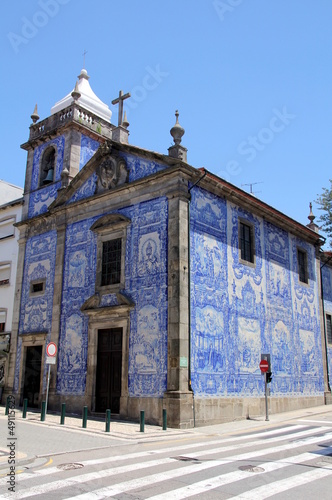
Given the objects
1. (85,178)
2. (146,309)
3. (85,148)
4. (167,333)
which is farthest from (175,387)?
(85,148)

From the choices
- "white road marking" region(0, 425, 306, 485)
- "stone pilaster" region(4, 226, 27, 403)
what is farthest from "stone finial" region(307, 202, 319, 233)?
"stone pilaster" region(4, 226, 27, 403)

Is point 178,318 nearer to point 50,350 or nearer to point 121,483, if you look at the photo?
point 50,350

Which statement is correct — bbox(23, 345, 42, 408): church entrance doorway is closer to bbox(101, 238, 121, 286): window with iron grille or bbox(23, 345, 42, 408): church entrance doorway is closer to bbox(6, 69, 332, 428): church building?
bbox(6, 69, 332, 428): church building

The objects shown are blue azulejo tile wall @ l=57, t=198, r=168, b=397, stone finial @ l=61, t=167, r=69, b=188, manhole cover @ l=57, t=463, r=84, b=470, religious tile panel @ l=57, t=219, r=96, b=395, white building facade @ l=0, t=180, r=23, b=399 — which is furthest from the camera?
white building facade @ l=0, t=180, r=23, b=399

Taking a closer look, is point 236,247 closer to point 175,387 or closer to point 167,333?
point 167,333

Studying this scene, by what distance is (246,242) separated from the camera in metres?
19.3

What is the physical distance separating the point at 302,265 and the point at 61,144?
1292 centimetres

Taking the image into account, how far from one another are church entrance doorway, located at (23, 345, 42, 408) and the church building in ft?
Answer: 0.16

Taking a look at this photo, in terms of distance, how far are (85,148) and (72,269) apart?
640 cm

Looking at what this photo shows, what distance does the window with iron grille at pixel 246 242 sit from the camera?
19016mm

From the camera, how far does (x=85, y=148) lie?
2261 centimetres

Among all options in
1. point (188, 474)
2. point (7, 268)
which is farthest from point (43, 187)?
point (188, 474)

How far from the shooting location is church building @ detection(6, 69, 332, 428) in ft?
51.1

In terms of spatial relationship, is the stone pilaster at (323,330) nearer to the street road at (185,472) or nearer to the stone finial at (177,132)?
the stone finial at (177,132)
